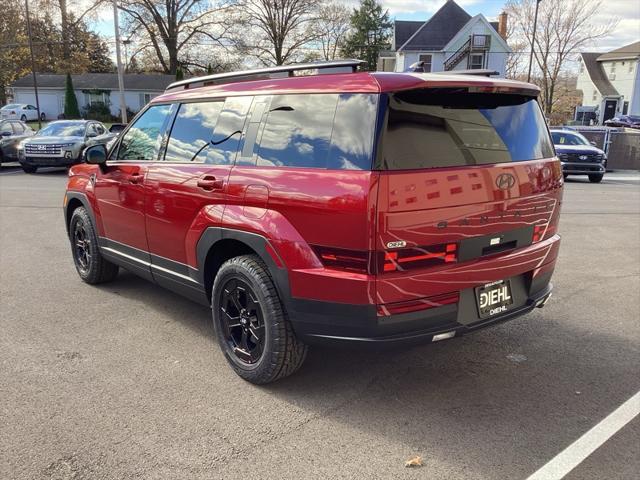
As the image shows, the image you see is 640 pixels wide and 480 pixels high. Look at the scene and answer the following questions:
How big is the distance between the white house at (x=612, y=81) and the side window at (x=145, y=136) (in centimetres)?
5600

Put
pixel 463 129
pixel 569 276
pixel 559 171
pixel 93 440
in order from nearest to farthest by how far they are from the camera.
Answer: pixel 93 440 → pixel 463 129 → pixel 559 171 → pixel 569 276

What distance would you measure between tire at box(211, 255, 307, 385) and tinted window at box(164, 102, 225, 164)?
827 mm

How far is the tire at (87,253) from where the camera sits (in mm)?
5402

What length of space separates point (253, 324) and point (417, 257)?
122 centimetres

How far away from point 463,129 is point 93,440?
2.66 meters

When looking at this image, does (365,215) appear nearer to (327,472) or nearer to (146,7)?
(327,472)

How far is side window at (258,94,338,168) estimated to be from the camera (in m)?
3.11

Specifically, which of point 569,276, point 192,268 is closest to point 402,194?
point 192,268

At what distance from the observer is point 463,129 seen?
123 inches

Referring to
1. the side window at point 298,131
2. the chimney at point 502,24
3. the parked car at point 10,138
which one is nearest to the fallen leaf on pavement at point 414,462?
the side window at point 298,131

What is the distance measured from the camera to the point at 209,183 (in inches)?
144

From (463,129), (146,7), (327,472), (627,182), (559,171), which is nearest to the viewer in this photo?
(327,472)

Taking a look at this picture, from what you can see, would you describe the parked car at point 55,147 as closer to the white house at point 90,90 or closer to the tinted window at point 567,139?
the tinted window at point 567,139

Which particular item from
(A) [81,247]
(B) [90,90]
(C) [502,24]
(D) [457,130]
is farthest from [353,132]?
(B) [90,90]
